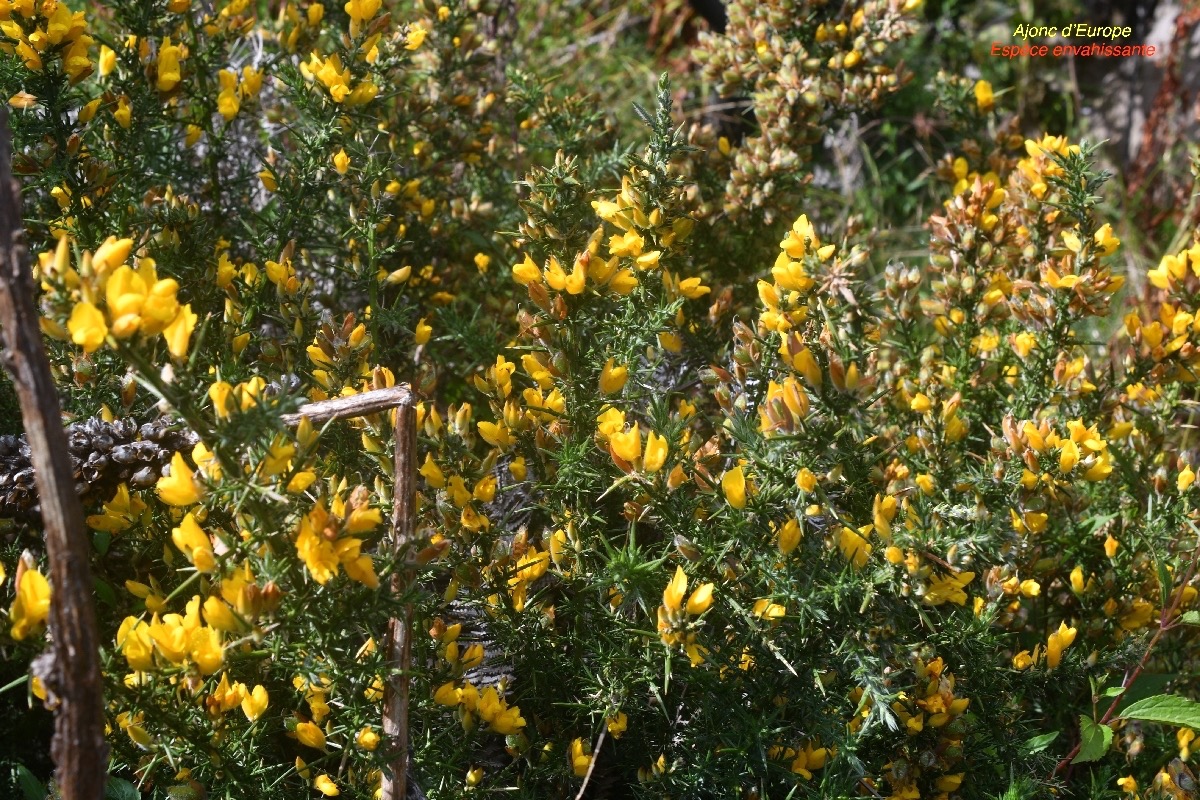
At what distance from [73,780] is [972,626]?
122 cm

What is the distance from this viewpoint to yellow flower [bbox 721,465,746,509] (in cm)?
137

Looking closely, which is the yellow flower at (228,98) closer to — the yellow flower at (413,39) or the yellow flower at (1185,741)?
the yellow flower at (413,39)

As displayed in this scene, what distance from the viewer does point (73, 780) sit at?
1.03 metres

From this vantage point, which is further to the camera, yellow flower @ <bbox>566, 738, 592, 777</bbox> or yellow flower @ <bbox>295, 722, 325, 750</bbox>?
yellow flower @ <bbox>566, 738, 592, 777</bbox>

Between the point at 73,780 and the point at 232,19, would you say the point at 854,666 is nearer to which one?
the point at 73,780

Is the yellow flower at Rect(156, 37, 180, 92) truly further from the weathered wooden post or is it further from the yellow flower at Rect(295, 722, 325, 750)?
the yellow flower at Rect(295, 722, 325, 750)

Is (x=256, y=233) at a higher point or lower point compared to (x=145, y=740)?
higher

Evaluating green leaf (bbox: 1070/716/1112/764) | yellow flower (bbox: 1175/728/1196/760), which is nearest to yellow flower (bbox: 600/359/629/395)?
green leaf (bbox: 1070/716/1112/764)

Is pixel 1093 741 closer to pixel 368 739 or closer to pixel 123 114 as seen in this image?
pixel 368 739

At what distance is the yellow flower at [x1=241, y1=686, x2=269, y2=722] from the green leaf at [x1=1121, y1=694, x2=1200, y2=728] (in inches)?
51.8

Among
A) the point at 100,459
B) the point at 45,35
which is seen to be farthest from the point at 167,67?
the point at 100,459

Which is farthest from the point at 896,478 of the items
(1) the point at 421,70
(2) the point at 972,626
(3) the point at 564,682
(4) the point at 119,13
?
(4) the point at 119,13

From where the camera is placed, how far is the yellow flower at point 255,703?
1291 millimetres

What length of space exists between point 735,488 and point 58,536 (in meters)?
0.79
